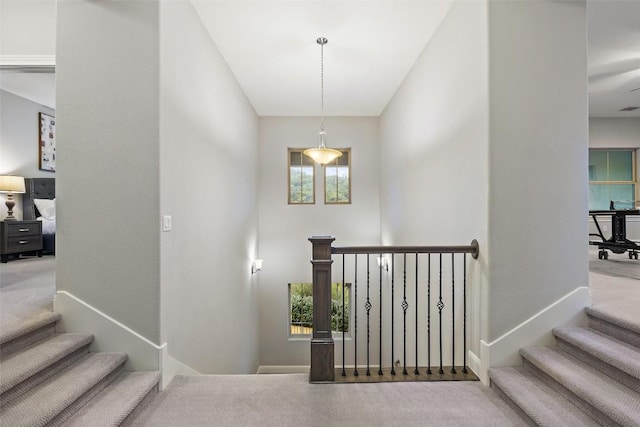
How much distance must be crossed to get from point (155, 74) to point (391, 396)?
9.11 ft

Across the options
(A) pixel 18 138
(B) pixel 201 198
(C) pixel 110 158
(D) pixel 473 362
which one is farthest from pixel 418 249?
(A) pixel 18 138

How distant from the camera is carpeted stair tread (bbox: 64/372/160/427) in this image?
1.78 metres

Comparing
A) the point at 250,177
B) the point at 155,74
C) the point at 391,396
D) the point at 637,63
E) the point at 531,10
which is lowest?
the point at 391,396

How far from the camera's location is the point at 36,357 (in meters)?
1.93

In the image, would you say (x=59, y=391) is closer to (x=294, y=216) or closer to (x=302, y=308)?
(x=294, y=216)

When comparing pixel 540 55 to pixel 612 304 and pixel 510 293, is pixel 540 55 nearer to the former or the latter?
pixel 510 293

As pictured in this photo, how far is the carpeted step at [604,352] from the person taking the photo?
1810mm

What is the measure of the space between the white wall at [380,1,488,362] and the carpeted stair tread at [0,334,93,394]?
2.84m

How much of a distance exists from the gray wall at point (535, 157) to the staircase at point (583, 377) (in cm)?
26

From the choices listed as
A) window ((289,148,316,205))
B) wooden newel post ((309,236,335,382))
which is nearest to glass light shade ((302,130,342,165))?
wooden newel post ((309,236,335,382))

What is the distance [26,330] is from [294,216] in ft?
15.9

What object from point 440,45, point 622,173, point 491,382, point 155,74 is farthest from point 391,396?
point 622,173

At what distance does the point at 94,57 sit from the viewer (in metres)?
2.37

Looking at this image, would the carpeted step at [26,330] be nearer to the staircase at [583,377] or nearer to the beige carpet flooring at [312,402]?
the beige carpet flooring at [312,402]
